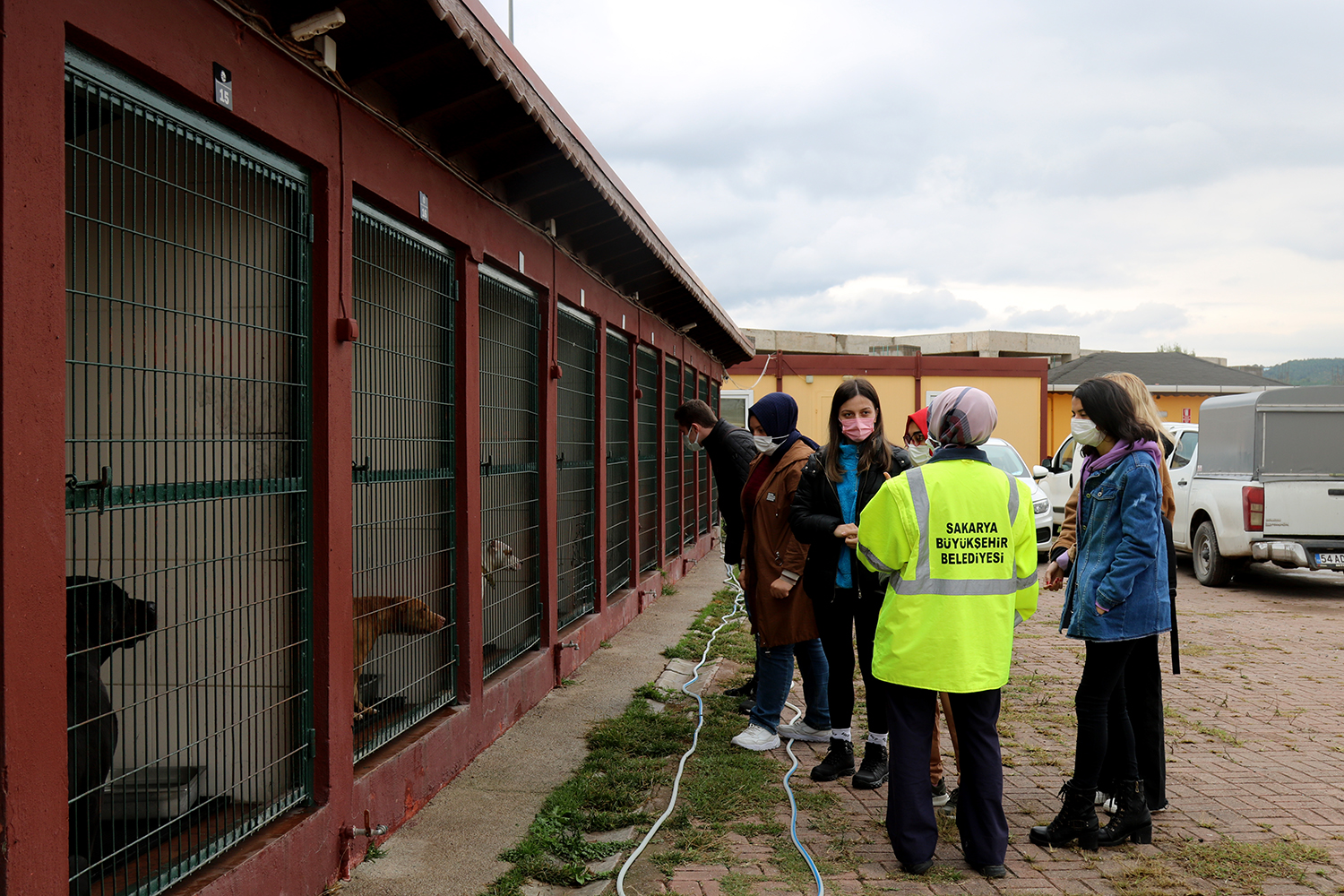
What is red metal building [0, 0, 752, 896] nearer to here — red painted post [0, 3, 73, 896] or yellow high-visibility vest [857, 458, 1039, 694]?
red painted post [0, 3, 73, 896]

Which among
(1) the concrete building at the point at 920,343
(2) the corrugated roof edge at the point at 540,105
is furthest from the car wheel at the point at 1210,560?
(1) the concrete building at the point at 920,343

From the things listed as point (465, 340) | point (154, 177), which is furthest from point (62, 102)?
point (465, 340)

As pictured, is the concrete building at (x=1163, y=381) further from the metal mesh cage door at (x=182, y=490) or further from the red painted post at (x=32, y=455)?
the red painted post at (x=32, y=455)

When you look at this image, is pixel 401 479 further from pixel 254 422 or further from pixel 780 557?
pixel 780 557

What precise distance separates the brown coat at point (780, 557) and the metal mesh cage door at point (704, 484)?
1170 centimetres

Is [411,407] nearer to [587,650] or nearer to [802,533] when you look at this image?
[802,533]

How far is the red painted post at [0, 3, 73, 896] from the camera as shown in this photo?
2.37 meters

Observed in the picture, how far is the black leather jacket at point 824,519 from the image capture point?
5.04 metres

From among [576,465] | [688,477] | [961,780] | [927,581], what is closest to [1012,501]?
[927,581]

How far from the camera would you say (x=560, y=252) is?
757 centimetres

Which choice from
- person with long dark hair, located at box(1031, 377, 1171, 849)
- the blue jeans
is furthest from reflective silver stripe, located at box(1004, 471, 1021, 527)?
the blue jeans

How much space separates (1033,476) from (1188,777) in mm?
10299

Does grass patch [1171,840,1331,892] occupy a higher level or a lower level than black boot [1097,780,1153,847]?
lower

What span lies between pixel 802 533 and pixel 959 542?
3.62ft
